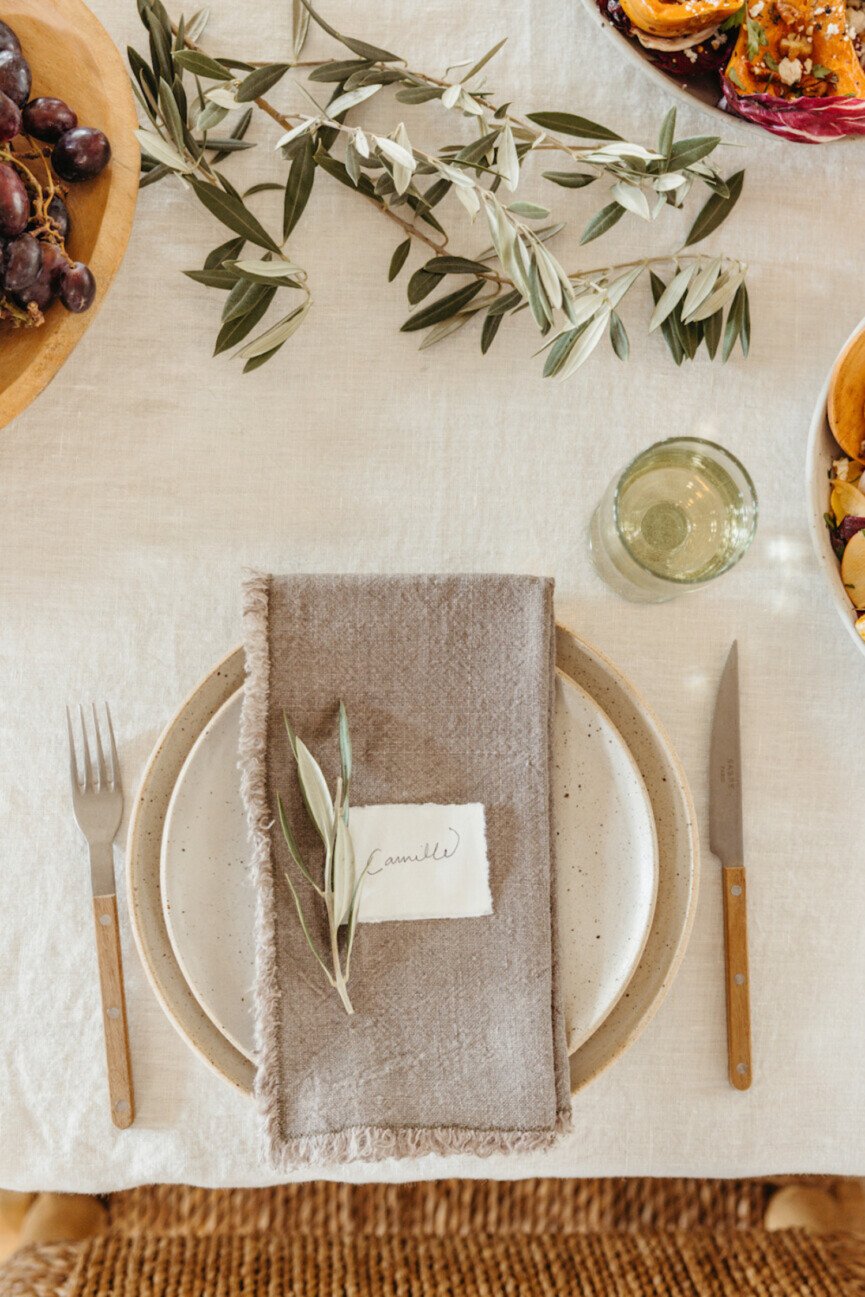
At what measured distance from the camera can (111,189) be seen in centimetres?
75

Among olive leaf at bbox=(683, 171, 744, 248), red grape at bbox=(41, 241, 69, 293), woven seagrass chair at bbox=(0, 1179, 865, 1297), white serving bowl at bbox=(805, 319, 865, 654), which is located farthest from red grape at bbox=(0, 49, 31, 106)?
woven seagrass chair at bbox=(0, 1179, 865, 1297)

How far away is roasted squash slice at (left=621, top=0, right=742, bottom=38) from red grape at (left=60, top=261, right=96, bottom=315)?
1.53 feet

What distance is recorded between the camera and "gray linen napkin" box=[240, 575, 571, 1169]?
2.52ft

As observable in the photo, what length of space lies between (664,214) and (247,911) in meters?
0.71

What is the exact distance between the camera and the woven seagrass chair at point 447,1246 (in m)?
0.90

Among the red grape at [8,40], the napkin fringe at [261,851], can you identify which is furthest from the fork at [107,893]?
the red grape at [8,40]

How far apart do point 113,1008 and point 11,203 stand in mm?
632

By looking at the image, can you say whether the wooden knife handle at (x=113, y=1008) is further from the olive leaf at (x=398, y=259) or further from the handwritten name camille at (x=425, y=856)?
the olive leaf at (x=398, y=259)

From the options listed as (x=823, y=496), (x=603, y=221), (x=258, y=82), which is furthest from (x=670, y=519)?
(x=258, y=82)

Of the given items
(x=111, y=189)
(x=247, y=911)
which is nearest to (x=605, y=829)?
(x=247, y=911)

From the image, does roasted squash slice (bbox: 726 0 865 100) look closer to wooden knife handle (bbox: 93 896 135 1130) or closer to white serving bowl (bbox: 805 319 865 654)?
white serving bowl (bbox: 805 319 865 654)

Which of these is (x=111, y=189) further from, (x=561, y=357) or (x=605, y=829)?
(x=605, y=829)

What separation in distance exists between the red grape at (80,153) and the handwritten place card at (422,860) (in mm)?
516

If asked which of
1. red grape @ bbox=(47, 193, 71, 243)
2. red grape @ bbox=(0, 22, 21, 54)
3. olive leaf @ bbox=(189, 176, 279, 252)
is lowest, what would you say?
olive leaf @ bbox=(189, 176, 279, 252)
